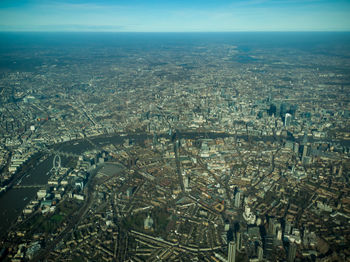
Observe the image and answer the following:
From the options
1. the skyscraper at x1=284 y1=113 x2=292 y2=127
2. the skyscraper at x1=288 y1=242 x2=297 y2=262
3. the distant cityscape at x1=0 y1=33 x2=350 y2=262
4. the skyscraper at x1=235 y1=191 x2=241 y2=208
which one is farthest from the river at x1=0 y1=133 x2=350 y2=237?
the skyscraper at x1=288 y1=242 x2=297 y2=262

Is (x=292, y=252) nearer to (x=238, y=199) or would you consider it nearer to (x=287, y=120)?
(x=238, y=199)

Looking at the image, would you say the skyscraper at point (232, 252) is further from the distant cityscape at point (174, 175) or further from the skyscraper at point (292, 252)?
the skyscraper at point (292, 252)

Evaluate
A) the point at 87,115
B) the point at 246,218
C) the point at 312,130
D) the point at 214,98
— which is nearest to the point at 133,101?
the point at 87,115

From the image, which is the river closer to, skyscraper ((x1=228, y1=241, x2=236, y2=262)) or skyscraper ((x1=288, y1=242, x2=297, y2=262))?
skyscraper ((x1=228, y1=241, x2=236, y2=262))

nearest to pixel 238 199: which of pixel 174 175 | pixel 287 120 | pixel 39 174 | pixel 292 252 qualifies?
pixel 292 252

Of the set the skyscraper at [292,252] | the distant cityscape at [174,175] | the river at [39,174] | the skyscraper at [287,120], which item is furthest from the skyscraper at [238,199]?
the skyscraper at [287,120]

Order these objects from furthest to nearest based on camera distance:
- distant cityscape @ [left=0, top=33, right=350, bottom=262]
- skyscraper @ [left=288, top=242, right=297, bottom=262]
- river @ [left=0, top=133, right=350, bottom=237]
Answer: river @ [left=0, top=133, right=350, bottom=237], distant cityscape @ [left=0, top=33, right=350, bottom=262], skyscraper @ [left=288, top=242, right=297, bottom=262]

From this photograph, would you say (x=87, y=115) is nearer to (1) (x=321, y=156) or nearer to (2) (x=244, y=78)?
(1) (x=321, y=156)

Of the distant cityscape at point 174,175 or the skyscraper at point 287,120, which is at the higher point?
the skyscraper at point 287,120

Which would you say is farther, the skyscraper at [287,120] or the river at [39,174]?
the skyscraper at [287,120]
